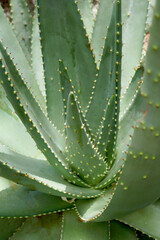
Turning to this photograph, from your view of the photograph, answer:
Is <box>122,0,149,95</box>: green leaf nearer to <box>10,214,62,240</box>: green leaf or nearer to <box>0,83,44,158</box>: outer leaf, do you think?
<box>0,83,44,158</box>: outer leaf

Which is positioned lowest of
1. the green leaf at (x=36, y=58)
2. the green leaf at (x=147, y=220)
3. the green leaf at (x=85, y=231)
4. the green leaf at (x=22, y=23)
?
the green leaf at (x=147, y=220)

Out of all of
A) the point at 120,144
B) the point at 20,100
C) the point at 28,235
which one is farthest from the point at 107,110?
the point at 28,235

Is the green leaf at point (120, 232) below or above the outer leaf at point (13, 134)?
below

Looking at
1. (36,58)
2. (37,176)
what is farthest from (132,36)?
(37,176)

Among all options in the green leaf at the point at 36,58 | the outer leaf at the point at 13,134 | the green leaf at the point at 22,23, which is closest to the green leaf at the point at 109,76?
the outer leaf at the point at 13,134

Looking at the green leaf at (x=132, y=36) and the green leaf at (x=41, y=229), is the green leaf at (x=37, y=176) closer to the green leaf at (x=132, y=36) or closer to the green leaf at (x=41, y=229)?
the green leaf at (x=41, y=229)

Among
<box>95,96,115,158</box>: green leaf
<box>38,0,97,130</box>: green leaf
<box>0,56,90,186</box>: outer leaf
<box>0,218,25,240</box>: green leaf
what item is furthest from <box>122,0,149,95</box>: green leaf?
<box>0,218,25,240</box>: green leaf

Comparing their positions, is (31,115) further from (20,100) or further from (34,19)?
(34,19)
